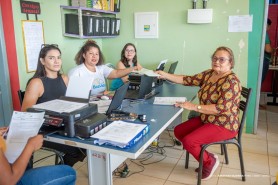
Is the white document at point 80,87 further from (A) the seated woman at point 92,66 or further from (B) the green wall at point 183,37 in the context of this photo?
(B) the green wall at point 183,37

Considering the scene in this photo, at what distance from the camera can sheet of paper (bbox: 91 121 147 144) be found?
57.1 inches

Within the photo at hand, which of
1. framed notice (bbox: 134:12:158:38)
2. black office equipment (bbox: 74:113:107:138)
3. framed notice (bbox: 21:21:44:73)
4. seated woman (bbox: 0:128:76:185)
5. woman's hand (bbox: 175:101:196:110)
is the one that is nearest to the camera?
seated woman (bbox: 0:128:76:185)

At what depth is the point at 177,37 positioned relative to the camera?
12.0ft

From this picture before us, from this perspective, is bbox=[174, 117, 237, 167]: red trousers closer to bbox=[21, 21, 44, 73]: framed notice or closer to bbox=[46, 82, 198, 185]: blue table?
bbox=[46, 82, 198, 185]: blue table

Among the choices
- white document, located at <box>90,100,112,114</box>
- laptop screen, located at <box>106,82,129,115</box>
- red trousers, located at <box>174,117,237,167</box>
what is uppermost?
laptop screen, located at <box>106,82,129,115</box>

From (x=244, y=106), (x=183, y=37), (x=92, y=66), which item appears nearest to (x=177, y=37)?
(x=183, y=37)

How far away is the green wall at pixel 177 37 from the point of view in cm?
326

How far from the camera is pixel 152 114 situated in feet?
6.76

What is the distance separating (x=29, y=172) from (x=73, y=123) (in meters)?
0.40

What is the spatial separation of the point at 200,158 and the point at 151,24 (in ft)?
7.20

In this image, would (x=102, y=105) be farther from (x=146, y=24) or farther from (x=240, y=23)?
(x=240, y=23)

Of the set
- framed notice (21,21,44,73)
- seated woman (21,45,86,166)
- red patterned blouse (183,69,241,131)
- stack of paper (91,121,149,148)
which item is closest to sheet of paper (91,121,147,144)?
stack of paper (91,121,149,148)

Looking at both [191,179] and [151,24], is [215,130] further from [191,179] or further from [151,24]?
[151,24]

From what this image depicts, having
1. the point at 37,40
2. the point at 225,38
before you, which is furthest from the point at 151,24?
the point at 37,40
